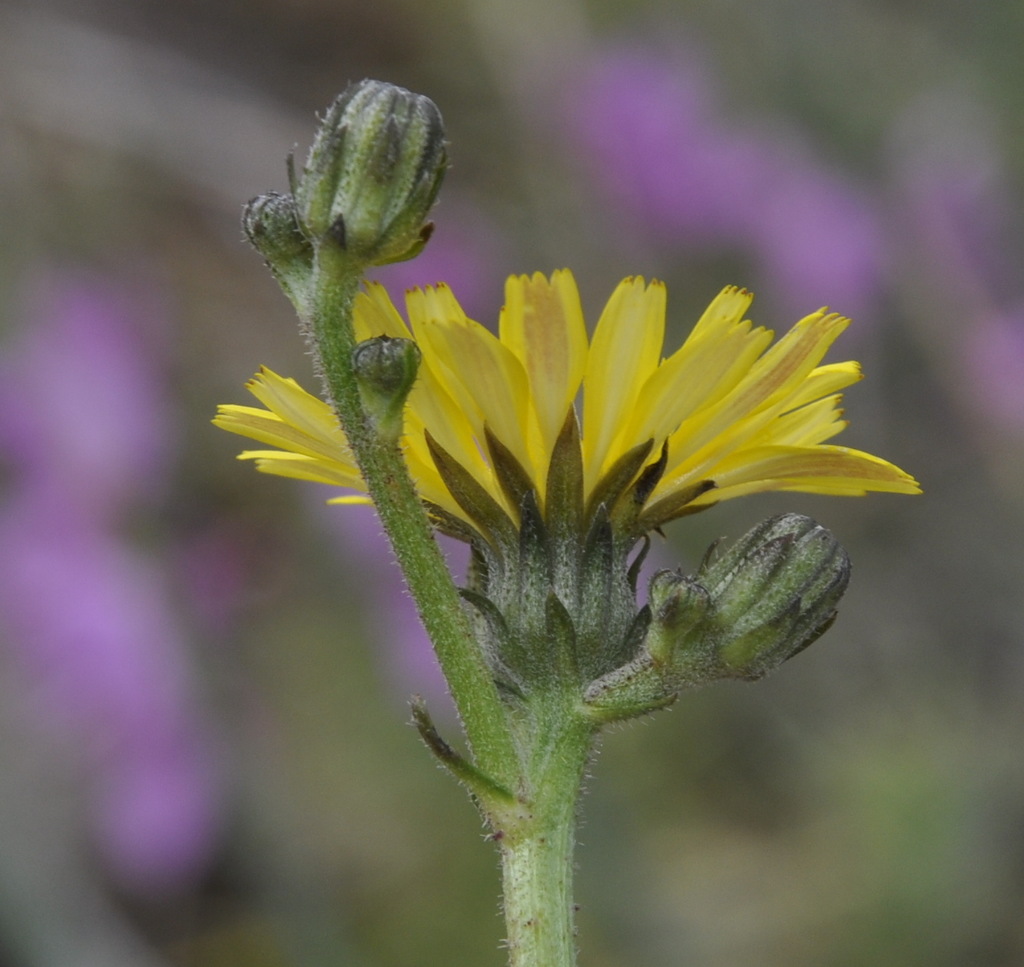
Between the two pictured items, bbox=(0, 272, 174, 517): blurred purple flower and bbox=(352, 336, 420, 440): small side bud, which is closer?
bbox=(352, 336, 420, 440): small side bud

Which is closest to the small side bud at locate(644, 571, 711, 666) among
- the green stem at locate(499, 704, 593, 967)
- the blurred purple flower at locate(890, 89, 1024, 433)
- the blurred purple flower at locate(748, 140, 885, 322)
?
the green stem at locate(499, 704, 593, 967)

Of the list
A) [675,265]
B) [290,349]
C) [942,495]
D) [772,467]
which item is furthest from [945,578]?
[772,467]

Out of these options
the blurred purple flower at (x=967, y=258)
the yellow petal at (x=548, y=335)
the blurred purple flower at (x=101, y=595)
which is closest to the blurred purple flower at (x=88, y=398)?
the blurred purple flower at (x=101, y=595)

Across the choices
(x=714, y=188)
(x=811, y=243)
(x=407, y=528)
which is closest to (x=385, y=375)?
(x=407, y=528)

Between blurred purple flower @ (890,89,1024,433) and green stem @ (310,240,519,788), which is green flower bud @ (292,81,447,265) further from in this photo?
blurred purple flower @ (890,89,1024,433)

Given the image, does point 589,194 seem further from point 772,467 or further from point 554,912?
point 554,912

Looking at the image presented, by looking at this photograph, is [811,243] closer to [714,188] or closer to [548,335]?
[714,188]
